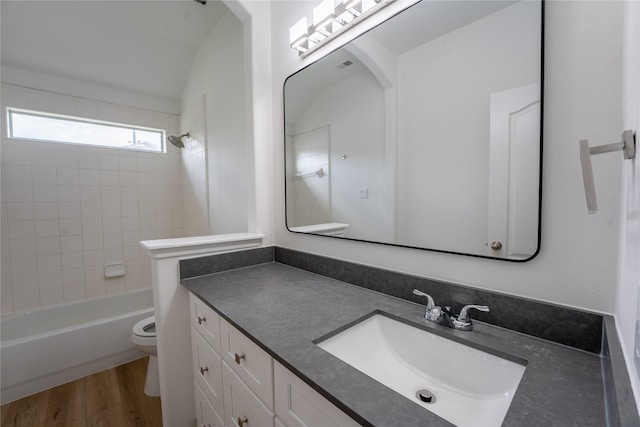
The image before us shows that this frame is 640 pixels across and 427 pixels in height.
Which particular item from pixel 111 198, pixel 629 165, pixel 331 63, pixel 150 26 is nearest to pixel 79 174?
pixel 111 198

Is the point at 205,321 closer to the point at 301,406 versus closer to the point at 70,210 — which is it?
the point at 301,406

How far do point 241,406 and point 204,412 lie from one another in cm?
51

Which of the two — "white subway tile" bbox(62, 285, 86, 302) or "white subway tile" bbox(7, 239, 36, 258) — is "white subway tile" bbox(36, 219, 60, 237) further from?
"white subway tile" bbox(62, 285, 86, 302)

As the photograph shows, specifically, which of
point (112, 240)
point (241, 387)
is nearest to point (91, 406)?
point (241, 387)

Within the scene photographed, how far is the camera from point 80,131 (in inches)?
108

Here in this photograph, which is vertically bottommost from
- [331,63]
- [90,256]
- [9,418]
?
[9,418]

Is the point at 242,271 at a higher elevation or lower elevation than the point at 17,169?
lower

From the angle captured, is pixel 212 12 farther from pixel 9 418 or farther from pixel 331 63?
pixel 9 418

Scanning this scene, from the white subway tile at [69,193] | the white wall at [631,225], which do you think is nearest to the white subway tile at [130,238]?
the white subway tile at [69,193]

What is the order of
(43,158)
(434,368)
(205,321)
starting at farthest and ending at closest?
(43,158)
(205,321)
(434,368)

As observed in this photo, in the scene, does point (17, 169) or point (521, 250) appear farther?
point (17, 169)

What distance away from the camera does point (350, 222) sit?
4.25ft

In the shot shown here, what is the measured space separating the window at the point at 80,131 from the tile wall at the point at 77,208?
2.6 inches

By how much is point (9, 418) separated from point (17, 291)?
47.1 inches
